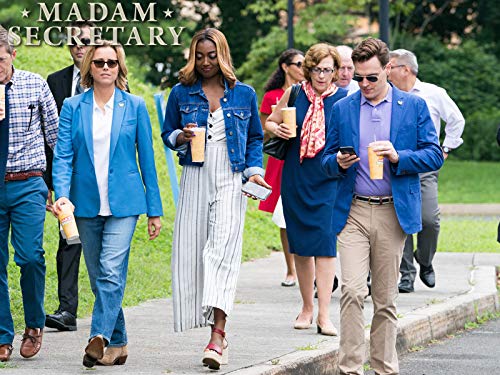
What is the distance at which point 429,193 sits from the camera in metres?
10.8

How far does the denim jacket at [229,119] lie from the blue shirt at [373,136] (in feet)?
2.63

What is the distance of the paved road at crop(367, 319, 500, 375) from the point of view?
8.11 meters

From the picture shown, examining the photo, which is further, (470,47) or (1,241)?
(470,47)

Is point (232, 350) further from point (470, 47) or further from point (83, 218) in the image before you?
point (470, 47)

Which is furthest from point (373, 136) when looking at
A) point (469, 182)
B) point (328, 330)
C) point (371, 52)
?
point (469, 182)

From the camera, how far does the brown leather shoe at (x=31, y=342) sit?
738 cm

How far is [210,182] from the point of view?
7461 mm

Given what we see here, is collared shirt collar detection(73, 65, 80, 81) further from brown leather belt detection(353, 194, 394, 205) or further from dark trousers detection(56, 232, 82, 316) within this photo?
brown leather belt detection(353, 194, 394, 205)

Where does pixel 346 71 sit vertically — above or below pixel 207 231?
above

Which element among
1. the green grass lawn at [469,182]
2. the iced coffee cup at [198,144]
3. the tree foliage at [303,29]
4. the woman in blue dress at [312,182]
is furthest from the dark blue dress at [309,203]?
the tree foliage at [303,29]

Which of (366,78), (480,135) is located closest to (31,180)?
(366,78)

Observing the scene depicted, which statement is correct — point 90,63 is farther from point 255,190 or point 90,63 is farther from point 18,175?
point 255,190

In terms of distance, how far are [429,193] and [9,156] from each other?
457cm

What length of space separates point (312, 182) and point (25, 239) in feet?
7.44
